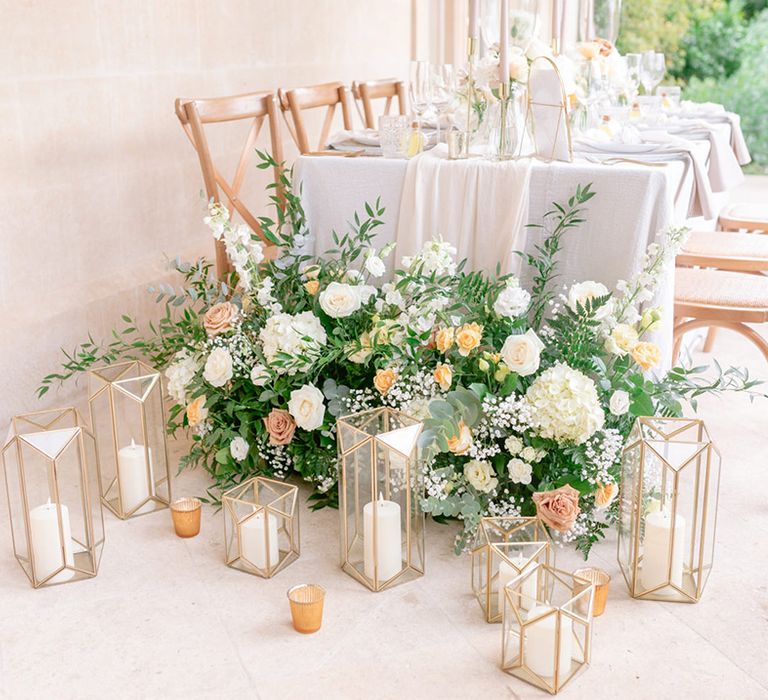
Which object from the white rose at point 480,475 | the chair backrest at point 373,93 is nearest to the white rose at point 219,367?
the white rose at point 480,475

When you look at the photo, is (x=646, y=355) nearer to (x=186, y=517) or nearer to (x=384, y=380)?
(x=384, y=380)

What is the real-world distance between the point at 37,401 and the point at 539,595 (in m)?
1.88

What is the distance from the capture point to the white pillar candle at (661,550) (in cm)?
181

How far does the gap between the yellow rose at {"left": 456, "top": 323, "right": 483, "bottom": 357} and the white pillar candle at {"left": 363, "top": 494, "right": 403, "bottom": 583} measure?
0.37 meters

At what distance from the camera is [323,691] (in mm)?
1603

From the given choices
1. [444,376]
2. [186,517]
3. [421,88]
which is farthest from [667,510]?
[421,88]

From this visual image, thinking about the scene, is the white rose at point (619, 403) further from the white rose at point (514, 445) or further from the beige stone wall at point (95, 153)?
the beige stone wall at point (95, 153)

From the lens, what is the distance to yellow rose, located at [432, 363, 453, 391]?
6.57 ft

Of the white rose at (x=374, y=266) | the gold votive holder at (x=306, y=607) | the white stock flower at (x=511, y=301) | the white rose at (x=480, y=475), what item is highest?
the white rose at (x=374, y=266)

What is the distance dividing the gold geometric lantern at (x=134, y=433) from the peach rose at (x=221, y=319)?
17 centimetres

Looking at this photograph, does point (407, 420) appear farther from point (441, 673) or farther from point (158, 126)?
point (158, 126)

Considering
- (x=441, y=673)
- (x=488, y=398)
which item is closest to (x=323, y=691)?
(x=441, y=673)

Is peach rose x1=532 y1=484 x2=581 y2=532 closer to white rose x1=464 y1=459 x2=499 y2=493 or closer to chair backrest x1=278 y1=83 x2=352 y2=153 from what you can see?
white rose x1=464 y1=459 x2=499 y2=493

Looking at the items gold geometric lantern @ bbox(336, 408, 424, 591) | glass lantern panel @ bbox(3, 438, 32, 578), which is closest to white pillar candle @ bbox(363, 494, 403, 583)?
gold geometric lantern @ bbox(336, 408, 424, 591)
